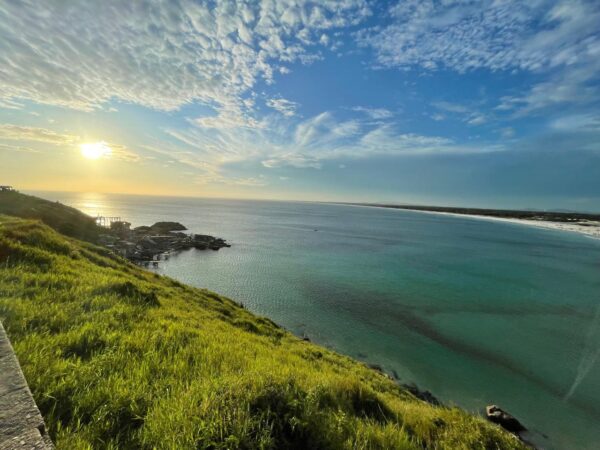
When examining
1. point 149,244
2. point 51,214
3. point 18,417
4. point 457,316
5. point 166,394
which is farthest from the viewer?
point 149,244

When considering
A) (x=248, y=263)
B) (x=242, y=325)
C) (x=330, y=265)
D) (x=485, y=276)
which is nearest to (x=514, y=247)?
(x=485, y=276)

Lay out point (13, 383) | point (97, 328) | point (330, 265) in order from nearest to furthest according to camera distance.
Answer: point (13, 383), point (97, 328), point (330, 265)

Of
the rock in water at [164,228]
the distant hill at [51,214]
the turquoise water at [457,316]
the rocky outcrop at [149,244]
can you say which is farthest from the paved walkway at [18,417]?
the rock in water at [164,228]

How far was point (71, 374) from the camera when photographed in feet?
16.3

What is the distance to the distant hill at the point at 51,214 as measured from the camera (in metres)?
45.6

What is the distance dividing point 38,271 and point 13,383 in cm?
995

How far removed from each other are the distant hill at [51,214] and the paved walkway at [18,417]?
53447 mm

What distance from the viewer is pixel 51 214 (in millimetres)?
49281

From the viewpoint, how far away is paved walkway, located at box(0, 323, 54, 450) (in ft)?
9.12

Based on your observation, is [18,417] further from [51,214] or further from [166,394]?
[51,214]

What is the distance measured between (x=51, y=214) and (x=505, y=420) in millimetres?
67538

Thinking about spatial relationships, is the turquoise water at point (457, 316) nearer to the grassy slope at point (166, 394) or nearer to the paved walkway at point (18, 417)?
the grassy slope at point (166, 394)

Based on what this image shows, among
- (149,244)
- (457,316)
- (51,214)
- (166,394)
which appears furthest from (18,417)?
(149,244)

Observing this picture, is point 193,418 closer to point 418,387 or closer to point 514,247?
point 418,387
